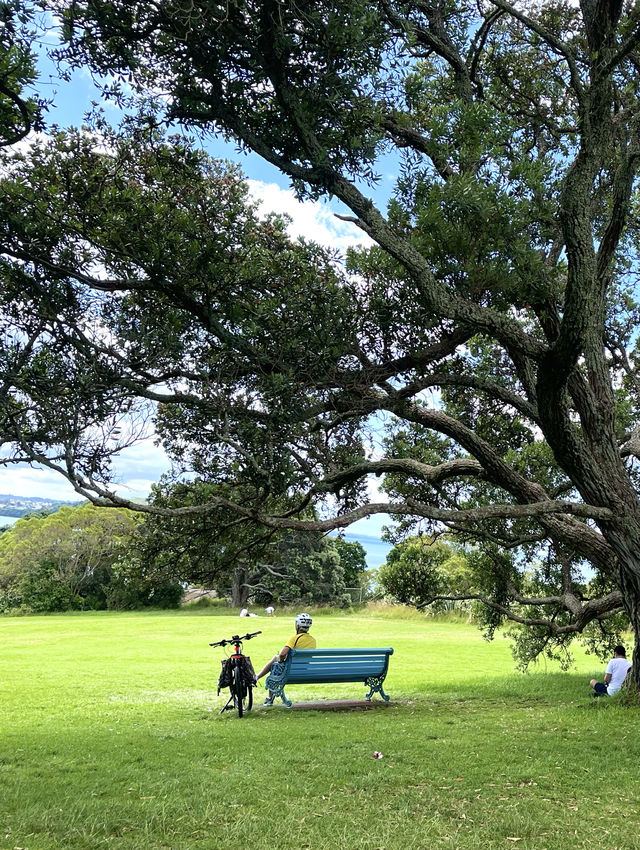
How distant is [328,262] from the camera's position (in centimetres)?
988

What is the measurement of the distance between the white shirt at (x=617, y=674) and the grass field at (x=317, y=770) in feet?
1.43

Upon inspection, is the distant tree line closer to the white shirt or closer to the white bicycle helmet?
the white bicycle helmet

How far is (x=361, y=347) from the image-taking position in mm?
9398

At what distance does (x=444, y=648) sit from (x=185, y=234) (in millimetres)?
18459

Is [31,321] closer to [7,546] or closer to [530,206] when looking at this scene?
[530,206]

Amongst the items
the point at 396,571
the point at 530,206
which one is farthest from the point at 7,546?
the point at 530,206

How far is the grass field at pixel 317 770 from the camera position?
4812mm

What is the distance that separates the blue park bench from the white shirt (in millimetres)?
3470

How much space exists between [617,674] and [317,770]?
238 inches

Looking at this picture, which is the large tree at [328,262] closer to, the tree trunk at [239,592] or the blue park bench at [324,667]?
the blue park bench at [324,667]

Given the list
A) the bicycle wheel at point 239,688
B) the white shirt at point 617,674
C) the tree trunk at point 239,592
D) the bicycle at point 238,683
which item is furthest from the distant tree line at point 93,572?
the white shirt at point 617,674

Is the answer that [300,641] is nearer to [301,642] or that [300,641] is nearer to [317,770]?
[301,642]

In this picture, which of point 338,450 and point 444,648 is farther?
point 444,648

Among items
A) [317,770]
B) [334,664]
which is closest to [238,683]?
[334,664]
